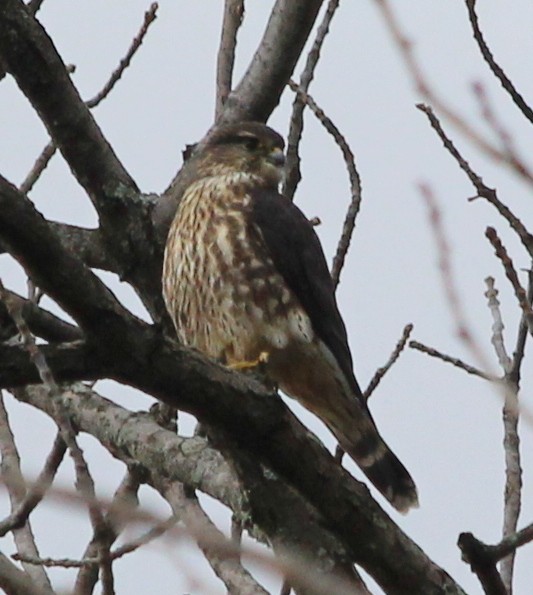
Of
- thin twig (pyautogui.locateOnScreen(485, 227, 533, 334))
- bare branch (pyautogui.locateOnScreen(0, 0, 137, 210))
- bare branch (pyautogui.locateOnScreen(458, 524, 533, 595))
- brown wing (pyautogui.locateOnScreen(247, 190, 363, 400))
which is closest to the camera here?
bare branch (pyautogui.locateOnScreen(458, 524, 533, 595))

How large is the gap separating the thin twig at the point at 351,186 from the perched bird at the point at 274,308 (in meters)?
0.49

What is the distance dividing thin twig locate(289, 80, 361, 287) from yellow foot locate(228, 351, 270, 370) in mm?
426

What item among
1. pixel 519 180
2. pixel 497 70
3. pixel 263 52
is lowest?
pixel 519 180

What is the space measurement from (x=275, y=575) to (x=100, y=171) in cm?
187

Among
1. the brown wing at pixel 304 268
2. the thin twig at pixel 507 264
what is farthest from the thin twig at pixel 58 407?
the brown wing at pixel 304 268

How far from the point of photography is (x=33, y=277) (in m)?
2.15

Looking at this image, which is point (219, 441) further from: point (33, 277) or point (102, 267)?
point (102, 267)

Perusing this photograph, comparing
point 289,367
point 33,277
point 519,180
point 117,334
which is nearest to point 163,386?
point 117,334

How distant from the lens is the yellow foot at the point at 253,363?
148 inches

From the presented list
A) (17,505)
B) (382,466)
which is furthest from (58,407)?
(382,466)

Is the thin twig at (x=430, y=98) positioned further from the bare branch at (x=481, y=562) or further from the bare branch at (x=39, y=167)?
the bare branch at (x=39, y=167)

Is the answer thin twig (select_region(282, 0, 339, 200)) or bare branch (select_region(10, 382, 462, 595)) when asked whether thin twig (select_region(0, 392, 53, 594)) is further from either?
thin twig (select_region(282, 0, 339, 200))

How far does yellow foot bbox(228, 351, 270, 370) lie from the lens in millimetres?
3771

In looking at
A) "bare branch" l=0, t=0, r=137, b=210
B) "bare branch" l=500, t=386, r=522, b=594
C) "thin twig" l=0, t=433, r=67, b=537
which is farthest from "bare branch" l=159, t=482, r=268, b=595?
"bare branch" l=0, t=0, r=137, b=210
